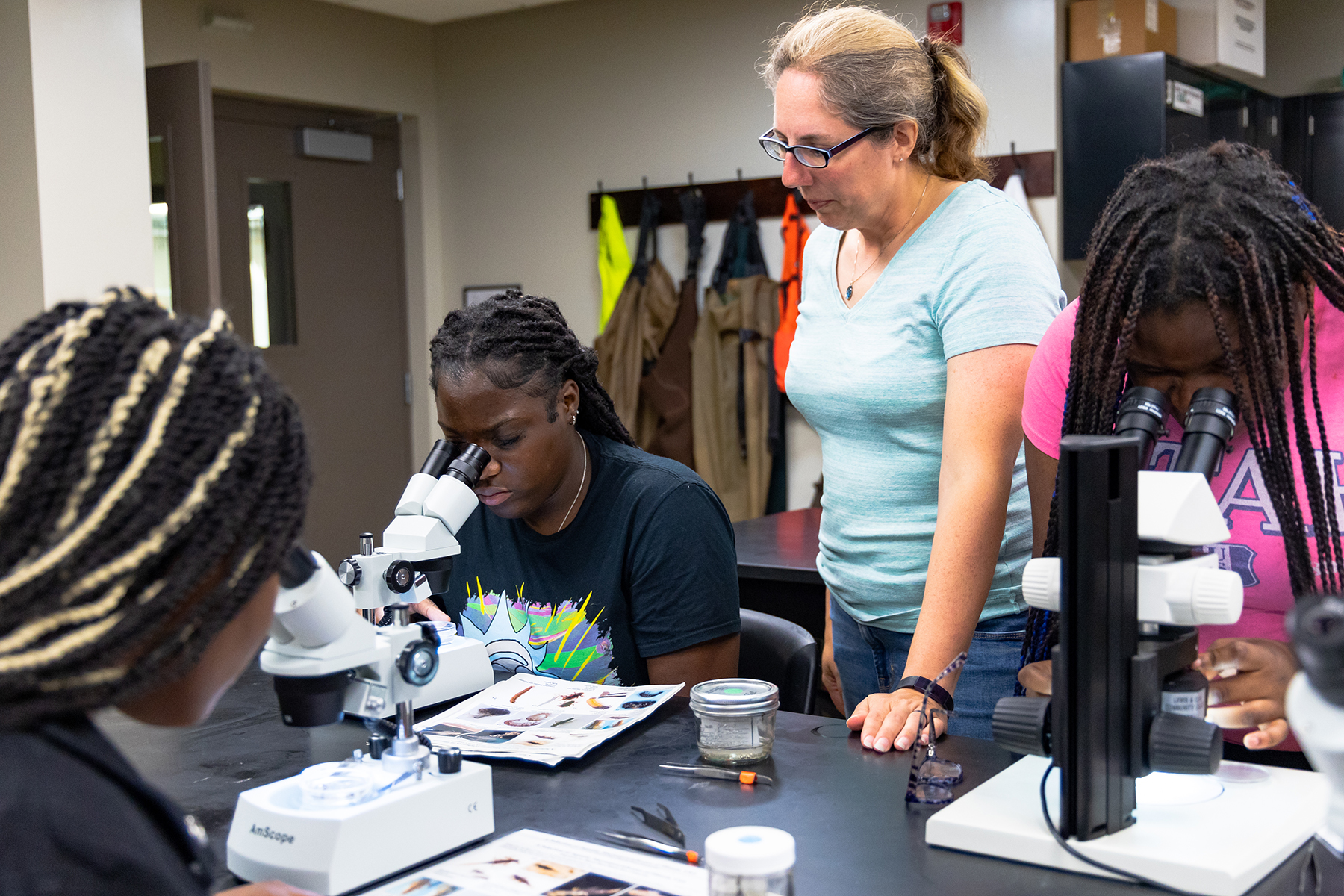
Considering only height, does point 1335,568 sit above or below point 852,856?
above

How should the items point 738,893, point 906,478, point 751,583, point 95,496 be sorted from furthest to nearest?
point 751,583 < point 906,478 < point 738,893 < point 95,496

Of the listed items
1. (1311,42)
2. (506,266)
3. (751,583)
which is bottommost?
(751,583)

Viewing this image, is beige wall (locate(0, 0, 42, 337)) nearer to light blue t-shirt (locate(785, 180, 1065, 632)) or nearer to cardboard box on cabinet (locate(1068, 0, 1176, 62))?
light blue t-shirt (locate(785, 180, 1065, 632))

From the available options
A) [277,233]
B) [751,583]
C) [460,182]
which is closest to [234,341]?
[751,583]

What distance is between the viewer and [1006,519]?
65.3 inches

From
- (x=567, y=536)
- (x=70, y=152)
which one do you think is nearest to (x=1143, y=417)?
(x=567, y=536)

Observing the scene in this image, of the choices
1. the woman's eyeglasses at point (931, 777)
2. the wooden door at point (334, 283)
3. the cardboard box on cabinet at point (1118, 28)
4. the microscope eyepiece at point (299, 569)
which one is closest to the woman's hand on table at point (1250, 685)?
the woman's eyeglasses at point (931, 777)

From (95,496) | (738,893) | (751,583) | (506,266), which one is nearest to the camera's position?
(95,496)

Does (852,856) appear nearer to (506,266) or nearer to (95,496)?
(95,496)

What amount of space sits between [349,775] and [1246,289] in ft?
2.93

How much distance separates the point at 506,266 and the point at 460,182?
0.44 m

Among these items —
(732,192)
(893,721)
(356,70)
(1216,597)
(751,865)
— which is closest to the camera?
(751,865)

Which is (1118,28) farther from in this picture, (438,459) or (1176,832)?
(1176,832)

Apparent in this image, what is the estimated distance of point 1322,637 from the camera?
2.15ft
